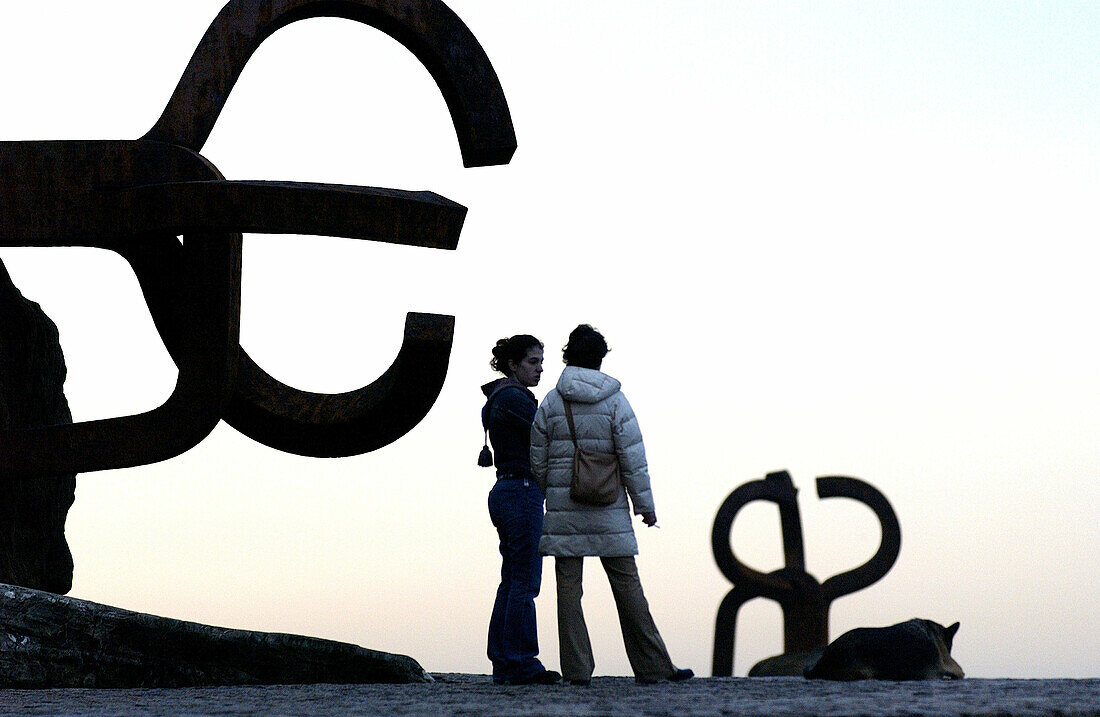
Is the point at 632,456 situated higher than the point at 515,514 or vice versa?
the point at 632,456

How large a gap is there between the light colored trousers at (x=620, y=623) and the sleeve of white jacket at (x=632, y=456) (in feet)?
0.90

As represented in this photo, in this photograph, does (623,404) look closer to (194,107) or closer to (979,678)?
(979,678)

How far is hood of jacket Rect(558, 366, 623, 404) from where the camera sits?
5969mm

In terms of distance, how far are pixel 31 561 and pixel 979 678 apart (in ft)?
19.6

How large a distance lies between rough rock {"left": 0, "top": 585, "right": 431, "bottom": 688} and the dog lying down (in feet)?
7.86

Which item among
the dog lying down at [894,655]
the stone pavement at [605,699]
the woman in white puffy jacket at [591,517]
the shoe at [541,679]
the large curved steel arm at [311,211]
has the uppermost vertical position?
the large curved steel arm at [311,211]

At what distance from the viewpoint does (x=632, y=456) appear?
5.91 m

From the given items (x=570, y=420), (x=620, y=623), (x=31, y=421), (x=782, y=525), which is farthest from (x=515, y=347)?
(x=782, y=525)

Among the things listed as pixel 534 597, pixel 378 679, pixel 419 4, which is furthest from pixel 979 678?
pixel 419 4

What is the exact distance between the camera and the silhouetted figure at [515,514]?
613 centimetres

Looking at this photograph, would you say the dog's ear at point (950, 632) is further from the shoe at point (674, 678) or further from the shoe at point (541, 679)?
the shoe at point (541, 679)

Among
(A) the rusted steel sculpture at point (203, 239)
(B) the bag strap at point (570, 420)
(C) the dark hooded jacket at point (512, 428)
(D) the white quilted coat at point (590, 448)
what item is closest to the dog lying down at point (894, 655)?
(D) the white quilted coat at point (590, 448)

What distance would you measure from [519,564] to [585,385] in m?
0.91

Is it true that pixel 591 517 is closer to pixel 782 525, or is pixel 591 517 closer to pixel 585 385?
pixel 585 385
